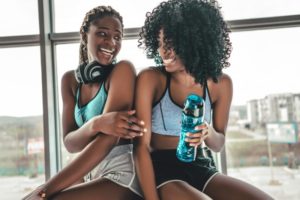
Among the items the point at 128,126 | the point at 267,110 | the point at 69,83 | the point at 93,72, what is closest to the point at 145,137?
the point at 128,126

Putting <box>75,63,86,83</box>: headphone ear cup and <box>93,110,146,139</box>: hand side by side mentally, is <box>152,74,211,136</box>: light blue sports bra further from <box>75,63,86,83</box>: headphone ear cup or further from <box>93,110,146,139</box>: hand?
<box>75,63,86,83</box>: headphone ear cup

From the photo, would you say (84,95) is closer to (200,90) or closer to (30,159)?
(200,90)

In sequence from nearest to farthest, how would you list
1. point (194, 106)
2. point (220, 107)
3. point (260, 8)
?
point (194, 106)
point (220, 107)
point (260, 8)

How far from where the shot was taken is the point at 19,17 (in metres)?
2.20

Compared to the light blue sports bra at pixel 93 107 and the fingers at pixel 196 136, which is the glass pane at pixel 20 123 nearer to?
the light blue sports bra at pixel 93 107

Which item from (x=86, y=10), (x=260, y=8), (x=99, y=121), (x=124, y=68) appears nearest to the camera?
(x=99, y=121)

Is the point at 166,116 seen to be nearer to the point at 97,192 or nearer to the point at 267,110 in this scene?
the point at 97,192

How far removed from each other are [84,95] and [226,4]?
1.14m

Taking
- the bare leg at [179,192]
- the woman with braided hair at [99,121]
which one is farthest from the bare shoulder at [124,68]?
the bare leg at [179,192]

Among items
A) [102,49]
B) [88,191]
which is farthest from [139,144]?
[102,49]

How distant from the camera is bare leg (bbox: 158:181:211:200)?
3.48 ft

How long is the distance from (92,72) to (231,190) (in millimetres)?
718

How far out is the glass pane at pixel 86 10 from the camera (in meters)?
2.05

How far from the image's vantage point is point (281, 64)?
77.3 inches
